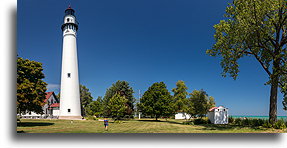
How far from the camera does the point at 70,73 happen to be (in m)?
6.21

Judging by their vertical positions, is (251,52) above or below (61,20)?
below

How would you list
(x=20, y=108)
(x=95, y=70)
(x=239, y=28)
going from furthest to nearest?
(x=239, y=28) → (x=95, y=70) → (x=20, y=108)

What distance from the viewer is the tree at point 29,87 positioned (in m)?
4.54

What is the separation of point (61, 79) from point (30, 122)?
185 centimetres

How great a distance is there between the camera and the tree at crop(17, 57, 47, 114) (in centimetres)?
454

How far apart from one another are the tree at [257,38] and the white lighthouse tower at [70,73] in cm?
425

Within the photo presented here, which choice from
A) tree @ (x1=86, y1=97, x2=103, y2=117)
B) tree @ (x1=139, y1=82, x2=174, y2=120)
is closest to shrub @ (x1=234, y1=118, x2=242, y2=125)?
tree @ (x1=86, y1=97, x2=103, y2=117)

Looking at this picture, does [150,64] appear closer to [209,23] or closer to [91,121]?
[209,23]

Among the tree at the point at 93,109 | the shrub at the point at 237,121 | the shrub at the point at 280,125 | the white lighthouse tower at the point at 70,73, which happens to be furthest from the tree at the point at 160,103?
the shrub at the point at 280,125

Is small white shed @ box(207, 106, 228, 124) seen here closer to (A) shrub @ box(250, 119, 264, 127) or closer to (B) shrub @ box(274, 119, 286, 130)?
(A) shrub @ box(250, 119, 264, 127)

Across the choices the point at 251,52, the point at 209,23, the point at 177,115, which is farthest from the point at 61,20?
the point at 177,115

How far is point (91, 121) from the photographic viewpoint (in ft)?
18.4

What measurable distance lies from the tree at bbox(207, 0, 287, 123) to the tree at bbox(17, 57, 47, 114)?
5.13 meters

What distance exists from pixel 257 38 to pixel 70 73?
7.13m
